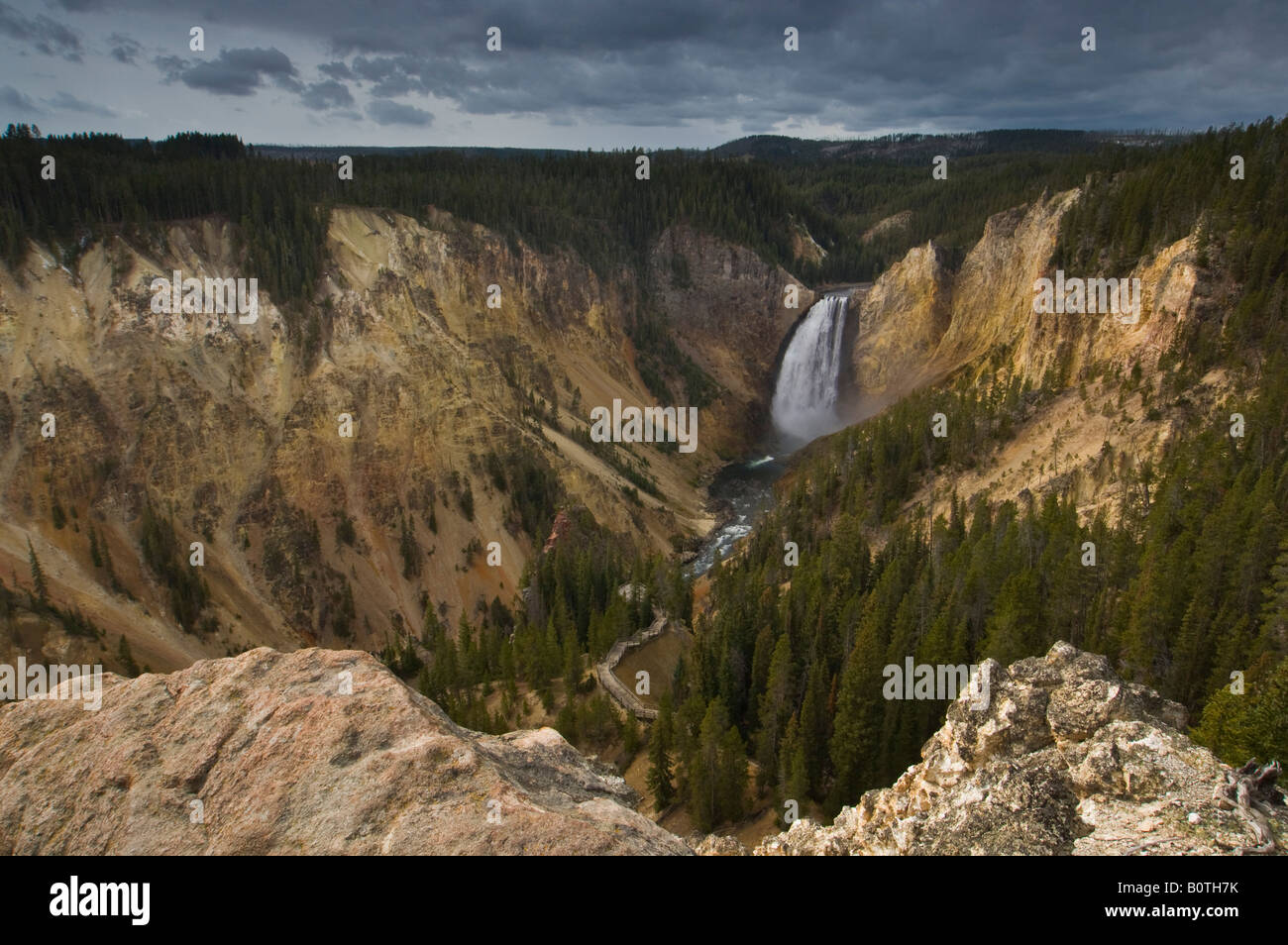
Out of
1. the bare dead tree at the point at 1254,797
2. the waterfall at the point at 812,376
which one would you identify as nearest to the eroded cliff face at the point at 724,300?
the waterfall at the point at 812,376

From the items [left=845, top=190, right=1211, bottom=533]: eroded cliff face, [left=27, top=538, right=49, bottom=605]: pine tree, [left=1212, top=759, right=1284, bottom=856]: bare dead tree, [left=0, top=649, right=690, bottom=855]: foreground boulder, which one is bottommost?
[left=27, top=538, right=49, bottom=605]: pine tree

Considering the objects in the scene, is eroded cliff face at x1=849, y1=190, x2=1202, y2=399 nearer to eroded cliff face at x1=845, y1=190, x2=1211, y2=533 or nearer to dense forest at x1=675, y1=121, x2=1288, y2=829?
eroded cliff face at x1=845, y1=190, x2=1211, y2=533

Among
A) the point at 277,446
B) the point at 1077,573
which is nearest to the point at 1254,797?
the point at 1077,573

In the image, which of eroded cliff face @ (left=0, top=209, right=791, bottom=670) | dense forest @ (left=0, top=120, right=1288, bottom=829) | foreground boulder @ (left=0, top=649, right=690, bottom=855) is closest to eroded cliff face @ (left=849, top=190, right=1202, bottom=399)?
dense forest @ (left=0, top=120, right=1288, bottom=829)

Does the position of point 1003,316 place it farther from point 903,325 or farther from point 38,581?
point 38,581

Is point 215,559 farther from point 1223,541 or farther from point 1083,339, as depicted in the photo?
point 1083,339
